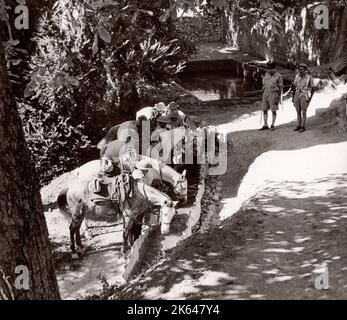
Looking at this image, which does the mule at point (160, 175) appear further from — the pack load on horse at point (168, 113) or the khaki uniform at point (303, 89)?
the khaki uniform at point (303, 89)

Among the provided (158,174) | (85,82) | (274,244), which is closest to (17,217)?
(274,244)

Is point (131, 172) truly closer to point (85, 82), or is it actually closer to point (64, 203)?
point (64, 203)

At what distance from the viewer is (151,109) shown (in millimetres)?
12398

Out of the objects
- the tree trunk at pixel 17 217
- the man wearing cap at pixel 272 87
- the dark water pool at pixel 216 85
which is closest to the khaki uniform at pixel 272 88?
the man wearing cap at pixel 272 87

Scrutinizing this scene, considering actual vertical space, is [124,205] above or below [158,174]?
below

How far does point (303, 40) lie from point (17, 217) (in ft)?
67.1

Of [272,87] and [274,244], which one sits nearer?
[274,244]

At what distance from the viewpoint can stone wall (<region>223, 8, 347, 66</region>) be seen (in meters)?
18.8

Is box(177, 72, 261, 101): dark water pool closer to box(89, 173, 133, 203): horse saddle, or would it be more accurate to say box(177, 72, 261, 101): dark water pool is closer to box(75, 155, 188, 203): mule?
box(75, 155, 188, 203): mule

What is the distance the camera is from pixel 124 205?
9.47m

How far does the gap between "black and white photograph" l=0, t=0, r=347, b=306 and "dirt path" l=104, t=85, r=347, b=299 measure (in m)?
0.03

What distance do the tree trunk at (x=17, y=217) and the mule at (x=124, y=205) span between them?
5.32m
